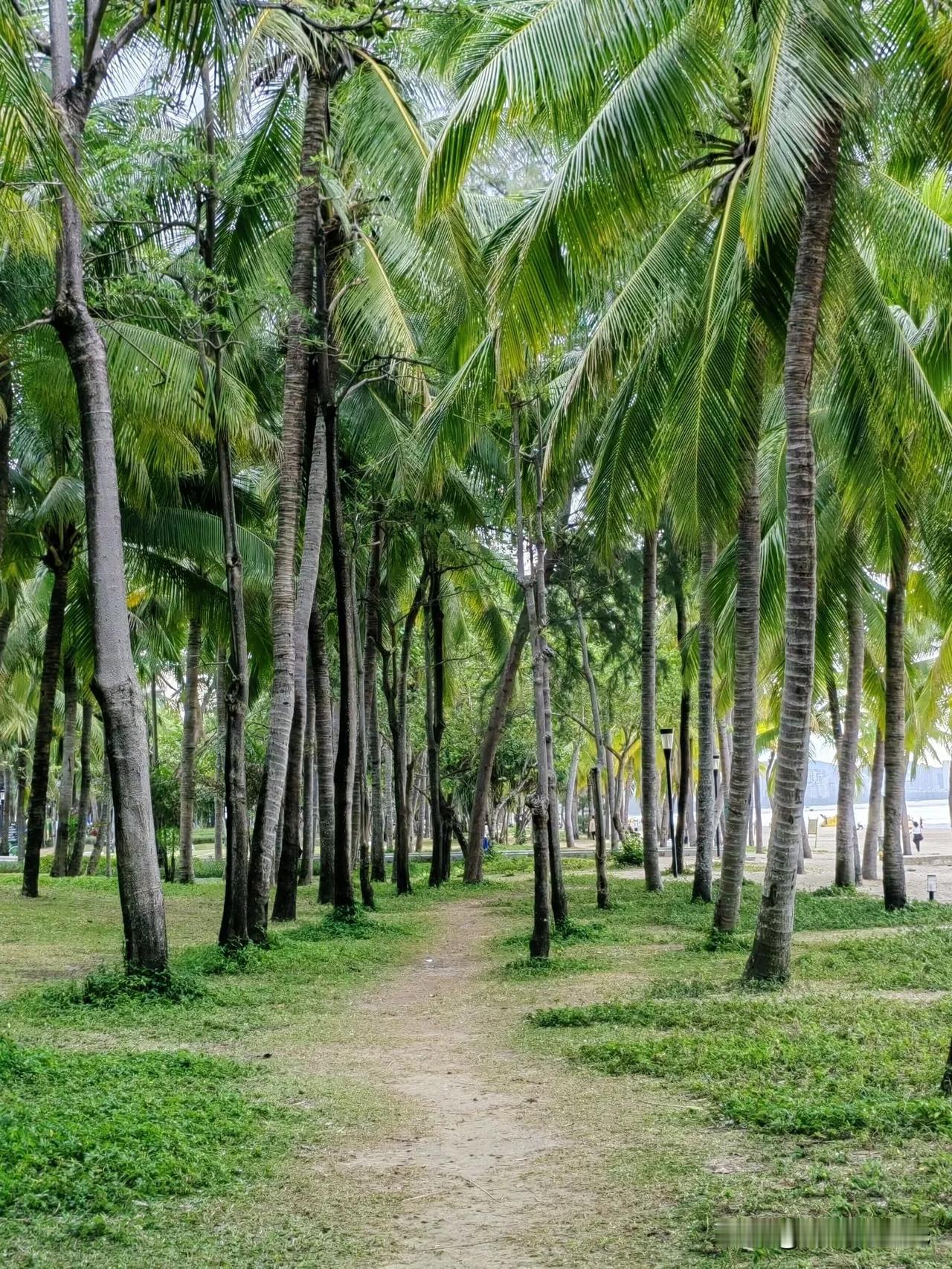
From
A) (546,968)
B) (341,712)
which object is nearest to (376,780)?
(341,712)

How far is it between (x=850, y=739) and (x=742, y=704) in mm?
8535

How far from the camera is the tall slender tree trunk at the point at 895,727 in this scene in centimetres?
1872

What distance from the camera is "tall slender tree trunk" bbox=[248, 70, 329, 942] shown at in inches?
543

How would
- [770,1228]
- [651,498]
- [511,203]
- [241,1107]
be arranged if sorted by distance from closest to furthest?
[770,1228]
[241,1107]
[651,498]
[511,203]

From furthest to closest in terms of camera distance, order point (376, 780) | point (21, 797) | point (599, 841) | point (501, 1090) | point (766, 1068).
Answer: point (21, 797) → point (376, 780) → point (599, 841) → point (501, 1090) → point (766, 1068)

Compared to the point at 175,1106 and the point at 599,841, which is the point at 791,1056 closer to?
the point at 175,1106

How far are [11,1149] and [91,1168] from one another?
41cm

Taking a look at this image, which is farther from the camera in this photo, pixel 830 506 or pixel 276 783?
pixel 830 506

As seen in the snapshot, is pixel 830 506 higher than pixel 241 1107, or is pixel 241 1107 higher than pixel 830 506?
pixel 830 506

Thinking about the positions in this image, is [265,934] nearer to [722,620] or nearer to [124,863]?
[124,863]

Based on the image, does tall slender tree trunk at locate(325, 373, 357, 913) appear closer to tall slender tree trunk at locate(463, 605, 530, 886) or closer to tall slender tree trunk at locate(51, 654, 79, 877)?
tall slender tree trunk at locate(463, 605, 530, 886)

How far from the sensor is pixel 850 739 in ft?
73.0

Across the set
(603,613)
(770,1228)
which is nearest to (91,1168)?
(770,1228)

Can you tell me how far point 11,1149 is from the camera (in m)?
5.62
